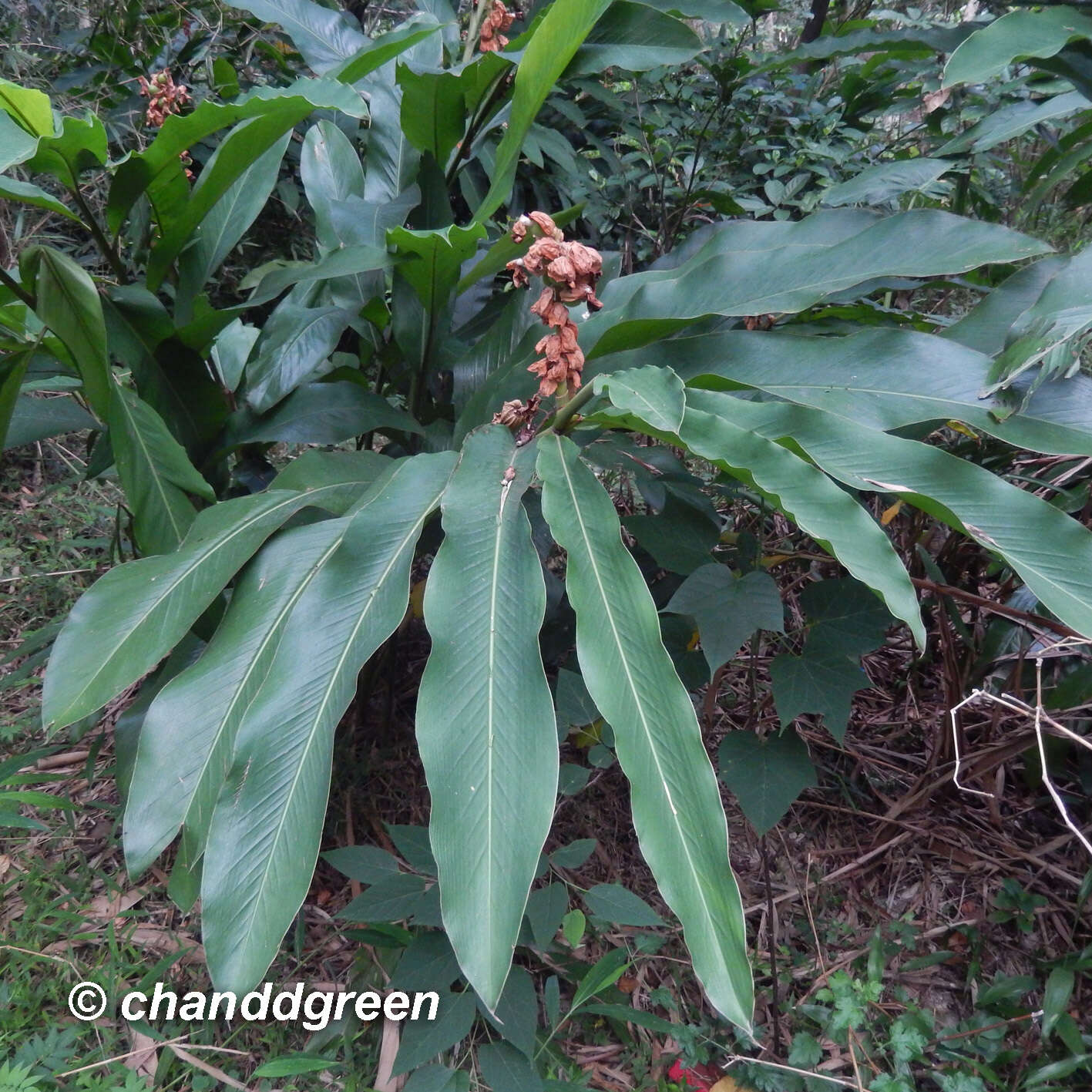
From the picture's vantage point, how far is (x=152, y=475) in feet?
3.29

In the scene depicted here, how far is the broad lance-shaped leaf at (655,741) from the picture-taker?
581mm

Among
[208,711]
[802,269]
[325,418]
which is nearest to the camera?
[208,711]

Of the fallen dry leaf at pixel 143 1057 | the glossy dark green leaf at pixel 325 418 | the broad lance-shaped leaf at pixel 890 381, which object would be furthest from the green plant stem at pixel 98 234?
the fallen dry leaf at pixel 143 1057

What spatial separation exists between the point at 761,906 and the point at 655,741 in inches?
28.2

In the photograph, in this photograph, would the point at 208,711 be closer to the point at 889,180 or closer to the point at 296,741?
the point at 296,741

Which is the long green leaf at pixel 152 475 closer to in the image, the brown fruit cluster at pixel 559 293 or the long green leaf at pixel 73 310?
the long green leaf at pixel 73 310

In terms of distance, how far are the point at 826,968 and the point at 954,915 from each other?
0.24 meters

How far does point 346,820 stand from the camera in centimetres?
135

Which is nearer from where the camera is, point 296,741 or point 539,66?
point 296,741

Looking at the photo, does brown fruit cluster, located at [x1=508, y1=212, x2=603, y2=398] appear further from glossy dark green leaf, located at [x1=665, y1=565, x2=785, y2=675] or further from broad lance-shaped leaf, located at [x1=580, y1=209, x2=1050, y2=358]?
glossy dark green leaf, located at [x1=665, y1=565, x2=785, y2=675]

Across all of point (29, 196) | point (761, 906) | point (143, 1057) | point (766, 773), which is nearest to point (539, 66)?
point (29, 196)

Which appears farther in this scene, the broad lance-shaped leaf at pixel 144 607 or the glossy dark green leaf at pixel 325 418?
the glossy dark green leaf at pixel 325 418

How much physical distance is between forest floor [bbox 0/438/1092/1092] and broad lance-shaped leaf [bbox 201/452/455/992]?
18.7 inches

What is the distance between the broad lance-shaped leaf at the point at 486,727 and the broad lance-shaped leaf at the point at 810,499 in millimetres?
177
